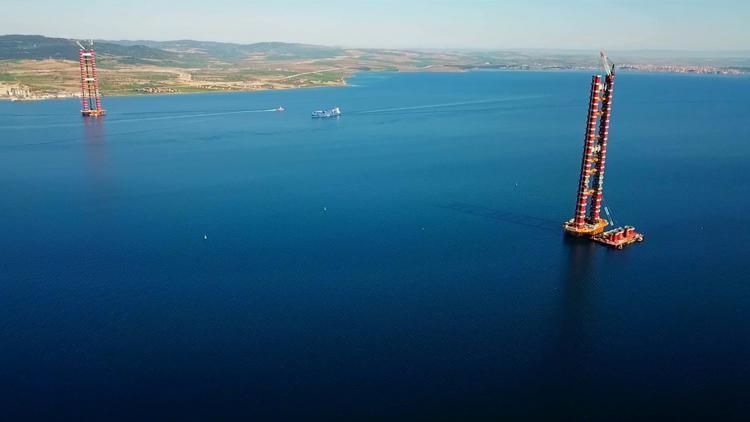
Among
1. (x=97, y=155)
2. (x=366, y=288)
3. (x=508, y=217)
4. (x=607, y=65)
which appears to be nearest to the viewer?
(x=366, y=288)

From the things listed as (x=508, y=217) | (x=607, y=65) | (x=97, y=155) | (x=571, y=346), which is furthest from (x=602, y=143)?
(x=97, y=155)

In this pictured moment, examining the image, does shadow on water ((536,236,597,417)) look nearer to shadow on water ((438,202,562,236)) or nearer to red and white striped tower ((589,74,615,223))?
red and white striped tower ((589,74,615,223))

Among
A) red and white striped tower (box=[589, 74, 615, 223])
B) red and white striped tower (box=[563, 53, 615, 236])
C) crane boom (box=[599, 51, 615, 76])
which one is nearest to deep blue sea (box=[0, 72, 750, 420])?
red and white striped tower (box=[563, 53, 615, 236])

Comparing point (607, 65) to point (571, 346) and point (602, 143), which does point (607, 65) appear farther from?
point (571, 346)

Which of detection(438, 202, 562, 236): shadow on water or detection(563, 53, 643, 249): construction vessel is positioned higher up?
detection(563, 53, 643, 249): construction vessel

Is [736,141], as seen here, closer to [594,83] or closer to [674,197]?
[674,197]

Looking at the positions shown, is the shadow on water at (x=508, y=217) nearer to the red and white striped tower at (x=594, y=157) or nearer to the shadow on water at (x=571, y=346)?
the red and white striped tower at (x=594, y=157)
